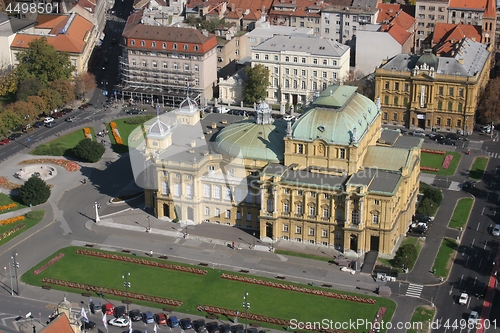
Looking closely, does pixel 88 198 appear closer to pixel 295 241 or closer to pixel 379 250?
pixel 295 241

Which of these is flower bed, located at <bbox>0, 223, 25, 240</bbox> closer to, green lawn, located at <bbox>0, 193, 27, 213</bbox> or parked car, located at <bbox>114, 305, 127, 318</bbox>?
green lawn, located at <bbox>0, 193, 27, 213</bbox>

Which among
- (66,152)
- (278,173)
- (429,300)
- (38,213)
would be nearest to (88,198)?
(38,213)

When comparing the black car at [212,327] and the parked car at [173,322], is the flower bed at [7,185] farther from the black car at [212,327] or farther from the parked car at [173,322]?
the black car at [212,327]

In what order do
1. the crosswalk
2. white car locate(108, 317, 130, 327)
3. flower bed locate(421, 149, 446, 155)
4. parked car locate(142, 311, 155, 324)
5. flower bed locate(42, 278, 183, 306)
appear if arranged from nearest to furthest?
white car locate(108, 317, 130, 327) < parked car locate(142, 311, 155, 324) < flower bed locate(42, 278, 183, 306) < the crosswalk < flower bed locate(421, 149, 446, 155)

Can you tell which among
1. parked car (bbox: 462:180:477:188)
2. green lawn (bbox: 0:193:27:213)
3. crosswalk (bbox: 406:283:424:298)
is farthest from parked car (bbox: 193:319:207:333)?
parked car (bbox: 462:180:477:188)

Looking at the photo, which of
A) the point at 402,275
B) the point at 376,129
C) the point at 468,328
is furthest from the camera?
the point at 376,129

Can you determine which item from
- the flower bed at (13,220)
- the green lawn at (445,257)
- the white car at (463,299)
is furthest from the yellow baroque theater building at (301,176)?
the flower bed at (13,220)
